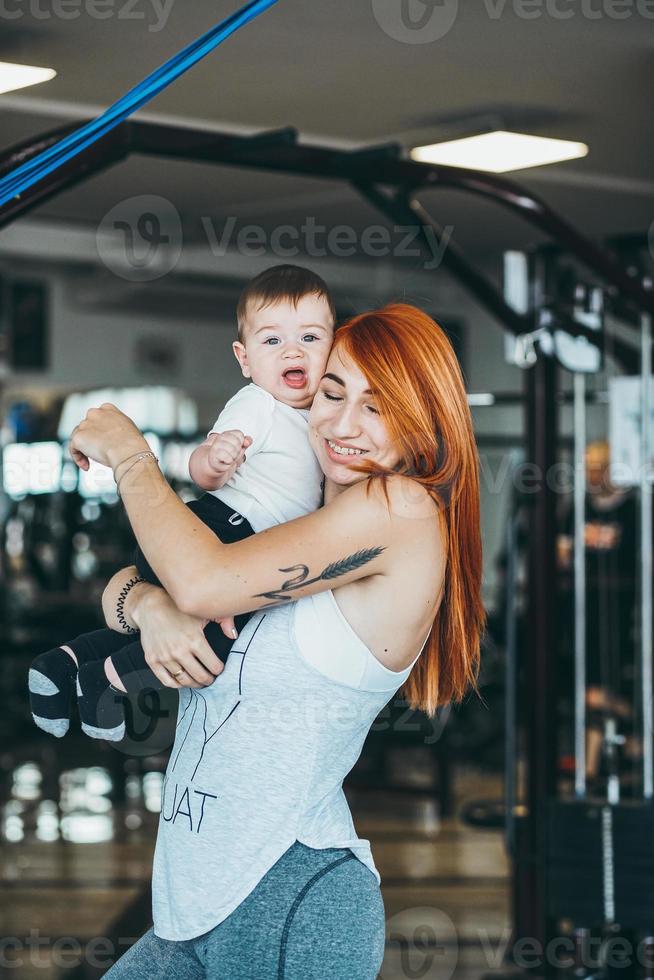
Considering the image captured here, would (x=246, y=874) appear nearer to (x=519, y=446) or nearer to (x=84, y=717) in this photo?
(x=84, y=717)

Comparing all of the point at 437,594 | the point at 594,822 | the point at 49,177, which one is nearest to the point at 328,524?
the point at 437,594

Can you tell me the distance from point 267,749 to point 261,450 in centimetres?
33

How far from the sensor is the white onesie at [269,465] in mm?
1424

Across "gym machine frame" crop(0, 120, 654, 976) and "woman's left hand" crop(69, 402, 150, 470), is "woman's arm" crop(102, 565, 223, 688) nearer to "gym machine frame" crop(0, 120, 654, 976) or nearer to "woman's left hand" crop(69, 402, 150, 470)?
"woman's left hand" crop(69, 402, 150, 470)

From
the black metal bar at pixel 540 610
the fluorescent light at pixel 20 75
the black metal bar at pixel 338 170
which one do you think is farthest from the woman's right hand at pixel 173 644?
the fluorescent light at pixel 20 75

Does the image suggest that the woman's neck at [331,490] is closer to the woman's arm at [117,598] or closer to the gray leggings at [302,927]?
the woman's arm at [117,598]

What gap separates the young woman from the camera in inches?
52.8

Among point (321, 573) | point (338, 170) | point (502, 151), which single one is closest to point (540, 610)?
point (338, 170)

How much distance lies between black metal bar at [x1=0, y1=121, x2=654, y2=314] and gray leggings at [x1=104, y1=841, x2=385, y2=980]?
1.01 meters

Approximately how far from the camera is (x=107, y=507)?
692cm

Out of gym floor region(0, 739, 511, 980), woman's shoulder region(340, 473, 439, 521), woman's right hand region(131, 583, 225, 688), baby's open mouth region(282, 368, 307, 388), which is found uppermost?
baby's open mouth region(282, 368, 307, 388)

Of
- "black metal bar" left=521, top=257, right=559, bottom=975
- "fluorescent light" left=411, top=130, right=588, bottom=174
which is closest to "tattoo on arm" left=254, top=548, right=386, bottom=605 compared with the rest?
"black metal bar" left=521, top=257, right=559, bottom=975

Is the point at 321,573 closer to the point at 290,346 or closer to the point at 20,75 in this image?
the point at 290,346

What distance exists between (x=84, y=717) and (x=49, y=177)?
94cm
